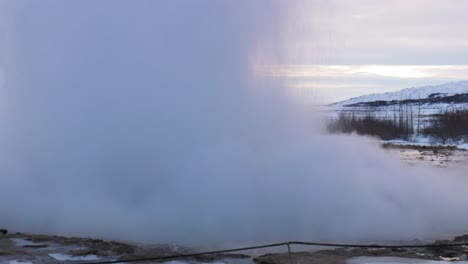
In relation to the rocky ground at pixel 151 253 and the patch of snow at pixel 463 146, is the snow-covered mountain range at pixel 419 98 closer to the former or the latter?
the patch of snow at pixel 463 146

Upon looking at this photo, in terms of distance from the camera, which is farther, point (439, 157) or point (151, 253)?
point (439, 157)

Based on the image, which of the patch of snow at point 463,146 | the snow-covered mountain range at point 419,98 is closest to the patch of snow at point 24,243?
the patch of snow at point 463,146

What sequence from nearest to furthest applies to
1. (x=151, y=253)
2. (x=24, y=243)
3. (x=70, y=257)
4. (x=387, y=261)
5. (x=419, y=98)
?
(x=387, y=261) → (x=70, y=257) → (x=151, y=253) → (x=24, y=243) → (x=419, y=98)

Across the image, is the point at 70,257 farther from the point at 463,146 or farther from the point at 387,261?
the point at 463,146

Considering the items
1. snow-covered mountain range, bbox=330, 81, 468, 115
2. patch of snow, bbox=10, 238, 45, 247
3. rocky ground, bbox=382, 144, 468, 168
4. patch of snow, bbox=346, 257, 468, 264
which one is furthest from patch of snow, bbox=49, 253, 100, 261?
snow-covered mountain range, bbox=330, 81, 468, 115

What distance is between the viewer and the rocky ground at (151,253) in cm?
780

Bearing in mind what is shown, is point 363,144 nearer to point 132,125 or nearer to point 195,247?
point 132,125

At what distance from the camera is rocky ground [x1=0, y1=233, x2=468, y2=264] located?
7805 millimetres

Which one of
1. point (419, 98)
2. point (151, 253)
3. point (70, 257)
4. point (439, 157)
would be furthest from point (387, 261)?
point (419, 98)

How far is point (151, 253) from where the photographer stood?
8.21 meters

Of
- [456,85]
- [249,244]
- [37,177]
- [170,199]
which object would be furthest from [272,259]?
[456,85]

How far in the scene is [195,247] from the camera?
8.67 metres

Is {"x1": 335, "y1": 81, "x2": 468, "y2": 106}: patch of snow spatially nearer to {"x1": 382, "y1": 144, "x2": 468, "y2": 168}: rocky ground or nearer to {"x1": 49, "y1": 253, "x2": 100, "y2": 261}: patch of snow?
{"x1": 382, "y1": 144, "x2": 468, "y2": 168}: rocky ground

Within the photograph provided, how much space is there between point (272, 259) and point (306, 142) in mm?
5134
